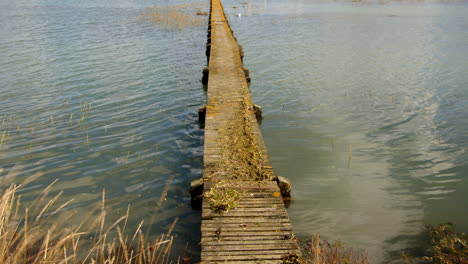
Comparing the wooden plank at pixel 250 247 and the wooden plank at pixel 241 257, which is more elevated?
the wooden plank at pixel 250 247

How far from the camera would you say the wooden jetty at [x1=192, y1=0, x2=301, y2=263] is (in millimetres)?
3830

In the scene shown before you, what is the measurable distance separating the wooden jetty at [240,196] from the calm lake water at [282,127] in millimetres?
824

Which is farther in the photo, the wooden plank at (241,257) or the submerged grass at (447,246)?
the submerged grass at (447,246)

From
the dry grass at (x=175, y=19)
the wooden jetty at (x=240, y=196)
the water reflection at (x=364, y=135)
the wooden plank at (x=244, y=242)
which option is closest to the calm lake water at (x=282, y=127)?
the water reflection at (x=364, y=135)

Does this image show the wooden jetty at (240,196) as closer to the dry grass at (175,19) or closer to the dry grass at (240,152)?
the dry grass at (240,152)

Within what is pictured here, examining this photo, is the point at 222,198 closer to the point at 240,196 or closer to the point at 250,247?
the point at 240,196

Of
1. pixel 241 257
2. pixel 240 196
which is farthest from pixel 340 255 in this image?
pixel 241 257

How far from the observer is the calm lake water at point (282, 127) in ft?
19.6

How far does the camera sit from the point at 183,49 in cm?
1828

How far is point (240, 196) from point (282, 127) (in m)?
4.66

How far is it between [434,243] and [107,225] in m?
4.34

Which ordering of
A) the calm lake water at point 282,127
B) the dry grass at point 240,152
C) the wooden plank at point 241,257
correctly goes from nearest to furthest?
the wooden plank at point 241,257 < the dry grass at point 240,152 < the calm lake water at point 282,127

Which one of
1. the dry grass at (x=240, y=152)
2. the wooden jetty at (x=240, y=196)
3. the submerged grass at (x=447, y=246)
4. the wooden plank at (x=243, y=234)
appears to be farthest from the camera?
the dry grass at (x=240, y=152)

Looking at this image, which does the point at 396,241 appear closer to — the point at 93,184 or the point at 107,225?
the point at 107,225
